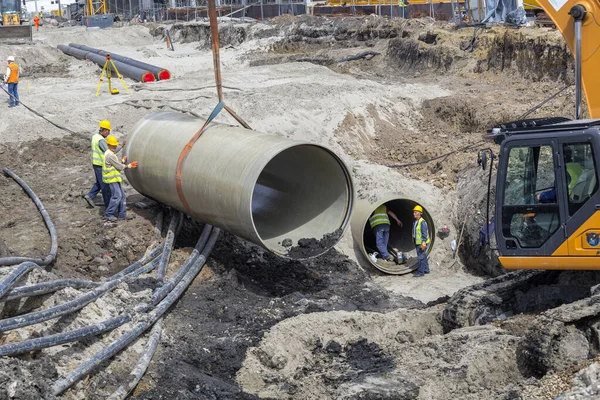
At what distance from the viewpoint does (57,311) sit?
764 centimetres

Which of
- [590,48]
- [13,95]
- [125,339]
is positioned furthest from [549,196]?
[13,95]

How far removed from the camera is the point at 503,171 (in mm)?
8008

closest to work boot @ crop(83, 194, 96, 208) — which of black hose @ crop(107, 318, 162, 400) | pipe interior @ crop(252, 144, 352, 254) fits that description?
pipe interior @ crop(252, 144, 352, 254)

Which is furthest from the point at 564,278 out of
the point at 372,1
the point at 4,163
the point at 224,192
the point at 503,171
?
the point at 372,1

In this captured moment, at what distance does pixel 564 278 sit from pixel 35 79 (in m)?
20.2

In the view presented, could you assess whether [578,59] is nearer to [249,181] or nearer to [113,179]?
[249,181]

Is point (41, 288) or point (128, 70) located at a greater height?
point (128, 70)

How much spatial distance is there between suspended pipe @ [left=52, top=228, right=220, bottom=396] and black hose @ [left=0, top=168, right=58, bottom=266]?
1724 millimetres

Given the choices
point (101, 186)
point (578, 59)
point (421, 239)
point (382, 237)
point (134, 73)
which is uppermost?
point (578, 59)

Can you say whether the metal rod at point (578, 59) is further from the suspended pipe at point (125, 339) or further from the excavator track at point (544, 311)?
the suspended pipe at point (125, 339)

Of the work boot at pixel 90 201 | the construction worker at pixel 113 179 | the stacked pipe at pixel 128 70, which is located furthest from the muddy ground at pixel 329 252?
the stacked pipe at pixel 128 70

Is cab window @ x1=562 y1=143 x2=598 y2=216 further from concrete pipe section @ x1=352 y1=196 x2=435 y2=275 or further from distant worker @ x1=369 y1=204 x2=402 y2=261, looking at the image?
distant worker @ x1=369 y1=204 x2=402 y2=261

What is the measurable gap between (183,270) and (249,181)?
1.78 metres

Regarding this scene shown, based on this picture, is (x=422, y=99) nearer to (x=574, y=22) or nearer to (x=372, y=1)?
(x=574, y=22)
